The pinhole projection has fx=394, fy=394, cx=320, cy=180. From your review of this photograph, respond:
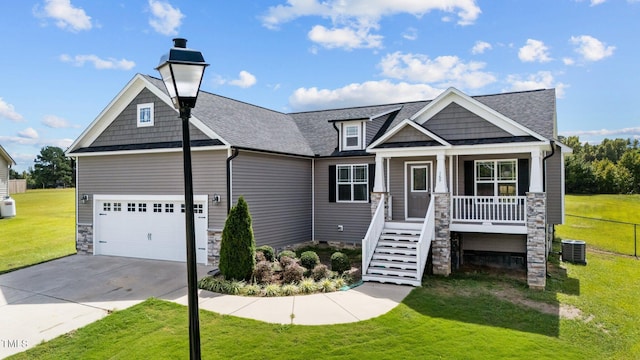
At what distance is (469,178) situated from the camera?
1329cm

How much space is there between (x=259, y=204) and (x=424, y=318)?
23.9ft

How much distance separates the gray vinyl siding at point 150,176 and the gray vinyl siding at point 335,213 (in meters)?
5.06

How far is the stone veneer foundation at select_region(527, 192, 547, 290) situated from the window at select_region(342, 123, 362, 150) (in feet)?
21.9

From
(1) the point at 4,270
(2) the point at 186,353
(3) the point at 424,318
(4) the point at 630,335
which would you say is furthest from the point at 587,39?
(1) the point at 4,270

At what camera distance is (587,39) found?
1467 cm

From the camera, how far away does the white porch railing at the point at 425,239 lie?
10.7 m

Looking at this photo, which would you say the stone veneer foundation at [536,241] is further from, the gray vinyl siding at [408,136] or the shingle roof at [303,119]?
the gray vinyl siding at [408,136]

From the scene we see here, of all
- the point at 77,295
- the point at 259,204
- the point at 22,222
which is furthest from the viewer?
Answer: the point at 22,222

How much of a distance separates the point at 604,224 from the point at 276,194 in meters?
23.0

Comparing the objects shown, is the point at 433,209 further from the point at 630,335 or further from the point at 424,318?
the point at 630,335

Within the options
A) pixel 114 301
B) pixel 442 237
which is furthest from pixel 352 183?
pixel 114 301

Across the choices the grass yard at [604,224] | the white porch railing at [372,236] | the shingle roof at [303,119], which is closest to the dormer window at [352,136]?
the shingle roof at [303,119]

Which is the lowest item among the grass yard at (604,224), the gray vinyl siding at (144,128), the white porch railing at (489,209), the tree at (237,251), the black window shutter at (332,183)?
the grass yard at (604,224)

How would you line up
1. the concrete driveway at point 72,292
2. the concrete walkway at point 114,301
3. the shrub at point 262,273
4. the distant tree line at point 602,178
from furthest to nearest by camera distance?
the distant tree line at point 602,178 < the shrub at point 262,273 < the concrete walkway at point 114,301 < the concrete driveway at point 72,292
